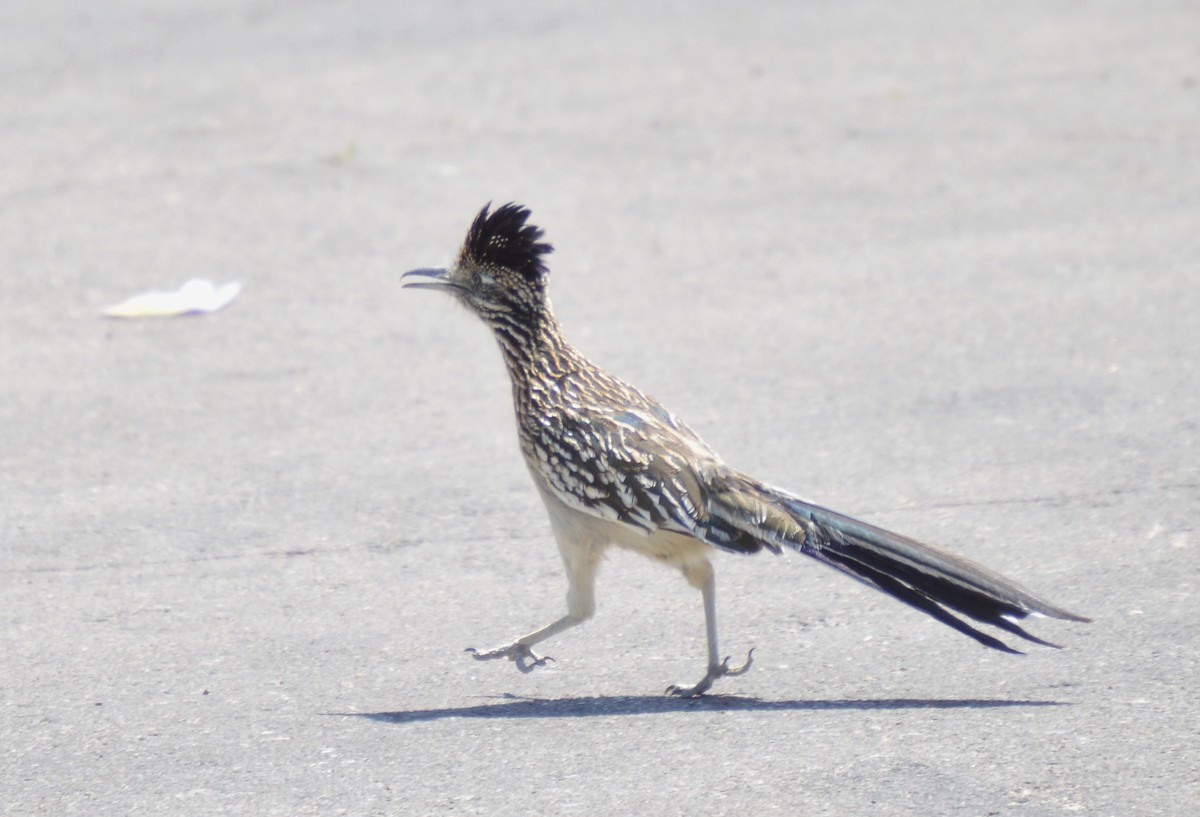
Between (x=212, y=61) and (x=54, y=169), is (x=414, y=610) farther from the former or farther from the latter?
(x=212, y=61)

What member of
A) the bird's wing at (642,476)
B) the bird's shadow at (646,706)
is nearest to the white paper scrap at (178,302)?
the bird's wing at (642,476)

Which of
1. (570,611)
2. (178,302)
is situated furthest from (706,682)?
(178,302)

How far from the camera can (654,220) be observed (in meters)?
10.2

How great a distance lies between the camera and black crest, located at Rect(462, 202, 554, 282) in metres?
5.60

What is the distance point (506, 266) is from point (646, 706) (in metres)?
1.68

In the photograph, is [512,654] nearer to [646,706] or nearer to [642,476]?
[646,706]

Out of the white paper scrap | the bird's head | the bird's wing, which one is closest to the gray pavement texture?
the white paper scrap

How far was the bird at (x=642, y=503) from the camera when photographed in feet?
16.1

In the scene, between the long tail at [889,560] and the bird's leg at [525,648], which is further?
the bird's leg at [525,648]

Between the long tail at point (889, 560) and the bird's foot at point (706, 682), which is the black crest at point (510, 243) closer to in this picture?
the long tail at point (889, 560)

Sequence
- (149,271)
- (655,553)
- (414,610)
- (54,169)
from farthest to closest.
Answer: (54,169)
(149,271)
(414,610)
(655,553)

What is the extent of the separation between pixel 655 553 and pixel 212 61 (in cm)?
985

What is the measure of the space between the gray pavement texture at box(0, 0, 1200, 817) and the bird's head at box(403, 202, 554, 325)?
108cm

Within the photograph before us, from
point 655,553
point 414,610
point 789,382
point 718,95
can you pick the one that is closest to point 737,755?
point 655,553
